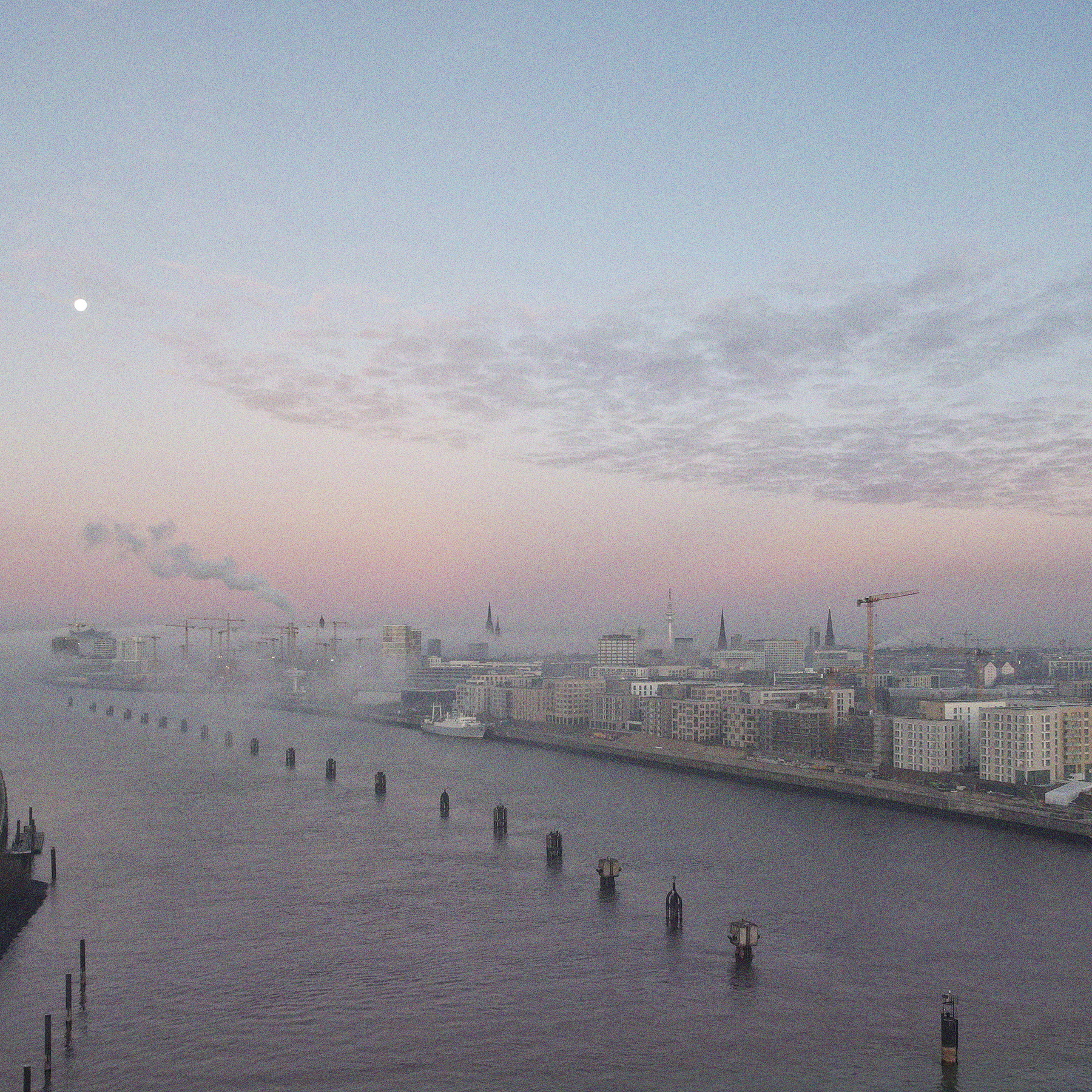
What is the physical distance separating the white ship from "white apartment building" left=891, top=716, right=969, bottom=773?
106ft

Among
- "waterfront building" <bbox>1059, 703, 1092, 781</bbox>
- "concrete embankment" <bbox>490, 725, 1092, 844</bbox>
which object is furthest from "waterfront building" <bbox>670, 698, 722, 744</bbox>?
"waterfront building" <bbox>1059, 703, 1092, 781</bbox>

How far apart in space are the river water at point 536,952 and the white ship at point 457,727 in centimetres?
3598

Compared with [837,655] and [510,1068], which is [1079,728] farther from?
[837,655]

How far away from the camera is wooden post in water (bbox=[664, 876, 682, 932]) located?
20219 mm

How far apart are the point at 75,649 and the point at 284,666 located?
148ft

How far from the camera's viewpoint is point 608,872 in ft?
76.5

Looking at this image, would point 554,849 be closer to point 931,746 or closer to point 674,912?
point 674,912

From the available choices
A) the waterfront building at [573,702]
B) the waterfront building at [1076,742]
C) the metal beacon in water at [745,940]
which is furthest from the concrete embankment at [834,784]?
the metal beacon in water at [745,940]

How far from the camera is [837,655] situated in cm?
15788

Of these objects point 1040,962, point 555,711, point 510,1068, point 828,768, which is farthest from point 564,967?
point 555,711

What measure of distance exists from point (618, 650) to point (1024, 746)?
414 feet

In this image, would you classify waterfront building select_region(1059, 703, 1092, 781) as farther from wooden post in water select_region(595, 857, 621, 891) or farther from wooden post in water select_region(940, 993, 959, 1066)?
wooden post in water select_region(940, 993, 959, 1066)

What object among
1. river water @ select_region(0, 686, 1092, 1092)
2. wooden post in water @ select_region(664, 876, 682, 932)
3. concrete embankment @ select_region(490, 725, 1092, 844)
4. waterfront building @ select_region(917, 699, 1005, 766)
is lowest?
concrete embankment @ select_region(490, 725, 1092, 844)

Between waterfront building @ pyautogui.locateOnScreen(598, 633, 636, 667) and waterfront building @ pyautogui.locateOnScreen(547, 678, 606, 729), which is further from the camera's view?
waterfront building @ pyautogui.locateOnScreen(598, 633, 636, 667)
